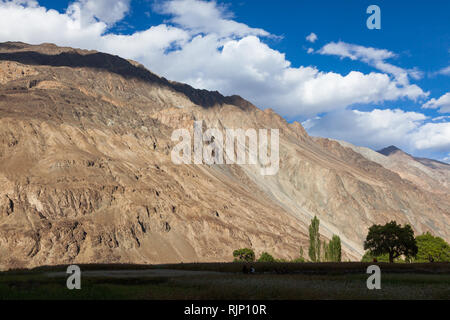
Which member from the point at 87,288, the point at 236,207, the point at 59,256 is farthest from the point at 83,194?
the point at 87,288

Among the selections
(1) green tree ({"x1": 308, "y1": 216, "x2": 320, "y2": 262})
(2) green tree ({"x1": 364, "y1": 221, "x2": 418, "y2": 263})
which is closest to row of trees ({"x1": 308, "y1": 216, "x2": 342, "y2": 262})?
(1) green tree ({"x1": 308, "y1": 216, "x2": 320, "y2": 262})

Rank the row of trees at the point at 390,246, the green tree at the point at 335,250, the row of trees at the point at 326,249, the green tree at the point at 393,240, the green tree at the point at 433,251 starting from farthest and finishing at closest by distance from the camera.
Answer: the green tree at the point at 433,251 → the row of trees at the point at 326,249 → the green tree at the point at 335,250 → the row of trees at the point at 390,246 → the green tree at the point at 393,240

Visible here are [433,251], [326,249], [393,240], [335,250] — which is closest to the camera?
[393,240]

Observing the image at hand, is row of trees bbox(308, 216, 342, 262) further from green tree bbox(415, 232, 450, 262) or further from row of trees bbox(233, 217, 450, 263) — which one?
green tree bbox(415, 232, 450, 262)

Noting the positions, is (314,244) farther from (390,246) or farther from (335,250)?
(390,246)

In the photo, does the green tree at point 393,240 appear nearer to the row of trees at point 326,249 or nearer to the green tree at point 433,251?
the row of trees at point 326,249

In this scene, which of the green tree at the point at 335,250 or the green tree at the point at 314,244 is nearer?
the green tree at the point at 335,250

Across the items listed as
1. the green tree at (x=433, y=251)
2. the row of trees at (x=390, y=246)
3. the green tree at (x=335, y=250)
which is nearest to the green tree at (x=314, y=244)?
the row of trees at (x=390, y=246)

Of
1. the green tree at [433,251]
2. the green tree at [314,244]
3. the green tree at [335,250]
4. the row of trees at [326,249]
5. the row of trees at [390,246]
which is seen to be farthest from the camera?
the green tree at [314,244]

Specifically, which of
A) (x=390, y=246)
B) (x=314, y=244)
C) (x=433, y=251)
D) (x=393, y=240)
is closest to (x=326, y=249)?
(x=314, y=244)

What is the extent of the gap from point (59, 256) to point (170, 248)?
35.5 m
